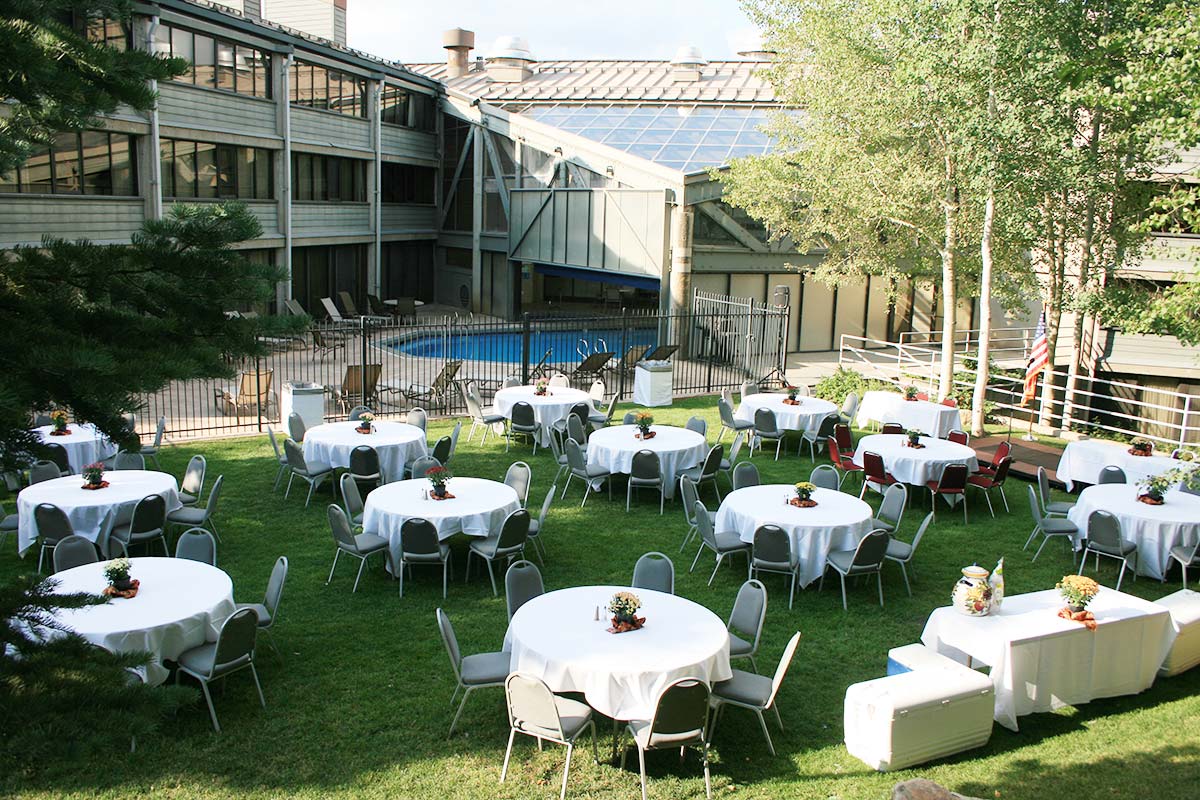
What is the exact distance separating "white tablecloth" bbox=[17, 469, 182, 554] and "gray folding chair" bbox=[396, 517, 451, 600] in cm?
314

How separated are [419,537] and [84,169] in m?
15.7

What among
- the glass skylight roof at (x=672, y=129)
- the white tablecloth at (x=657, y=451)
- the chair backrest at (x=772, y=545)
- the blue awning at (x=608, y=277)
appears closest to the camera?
the chair backrest at (x=772, y=545)

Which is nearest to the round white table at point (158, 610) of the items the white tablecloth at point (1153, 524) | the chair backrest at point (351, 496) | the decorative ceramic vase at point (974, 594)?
the chair backrest at point (351, 496)

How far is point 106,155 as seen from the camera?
846 inches

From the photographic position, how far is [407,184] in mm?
35781

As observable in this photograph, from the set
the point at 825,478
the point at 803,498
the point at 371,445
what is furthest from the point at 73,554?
the point at 825,478

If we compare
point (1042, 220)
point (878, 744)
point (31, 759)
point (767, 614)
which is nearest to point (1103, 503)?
point (767, 614)

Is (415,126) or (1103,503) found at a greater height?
(415,126)

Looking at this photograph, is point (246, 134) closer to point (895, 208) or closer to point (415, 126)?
point (415, 126)

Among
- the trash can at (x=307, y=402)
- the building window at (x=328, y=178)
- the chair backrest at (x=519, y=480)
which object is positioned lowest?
the chair backrest at (x=519, y=480)

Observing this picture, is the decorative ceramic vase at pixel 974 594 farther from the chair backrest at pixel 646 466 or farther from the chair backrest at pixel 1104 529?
the chair backrest at pixel 646 466

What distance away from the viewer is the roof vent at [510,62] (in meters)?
37.5

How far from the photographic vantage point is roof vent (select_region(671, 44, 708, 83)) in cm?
3675

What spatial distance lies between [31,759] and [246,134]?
998 inches
